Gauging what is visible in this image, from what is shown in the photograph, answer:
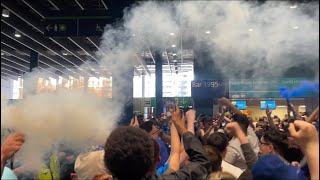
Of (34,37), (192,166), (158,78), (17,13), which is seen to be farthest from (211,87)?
(34,37)

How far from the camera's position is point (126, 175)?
2391 mm

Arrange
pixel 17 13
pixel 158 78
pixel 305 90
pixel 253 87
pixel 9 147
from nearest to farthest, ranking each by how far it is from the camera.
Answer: pixel 305 90 → pixel 9 147 → pixel 253 87 → pixel 158 78 → pixel 17 13

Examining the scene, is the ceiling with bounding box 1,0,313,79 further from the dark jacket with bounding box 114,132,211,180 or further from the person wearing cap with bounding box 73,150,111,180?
the dark jacket with bounding box 114,132,211,180

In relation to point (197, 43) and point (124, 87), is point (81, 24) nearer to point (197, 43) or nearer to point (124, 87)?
point (124, 87)

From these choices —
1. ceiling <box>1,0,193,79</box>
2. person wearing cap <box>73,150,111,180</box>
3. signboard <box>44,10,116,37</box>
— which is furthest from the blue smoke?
signboard <box>44,10,116,37</box>

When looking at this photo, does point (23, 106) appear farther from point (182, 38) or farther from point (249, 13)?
point (182, 38)

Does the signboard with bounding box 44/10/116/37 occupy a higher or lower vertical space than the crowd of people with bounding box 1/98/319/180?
higher

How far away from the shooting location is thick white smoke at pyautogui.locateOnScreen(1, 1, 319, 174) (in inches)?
170

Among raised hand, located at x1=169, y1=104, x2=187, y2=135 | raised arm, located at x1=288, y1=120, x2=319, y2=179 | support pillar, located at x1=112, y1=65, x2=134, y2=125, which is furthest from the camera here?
support pillar, located at x1=112, y1=65, x2=134, y2=125

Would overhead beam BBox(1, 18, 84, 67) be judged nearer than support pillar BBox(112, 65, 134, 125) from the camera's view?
No

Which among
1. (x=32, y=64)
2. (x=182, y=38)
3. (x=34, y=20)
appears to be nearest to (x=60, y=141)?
(x=182, y=38)

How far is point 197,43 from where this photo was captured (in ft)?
24.3

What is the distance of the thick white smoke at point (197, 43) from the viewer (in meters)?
4.31

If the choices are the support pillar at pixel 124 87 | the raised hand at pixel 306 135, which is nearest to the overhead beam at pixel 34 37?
the support pillar at pixel 124 87
